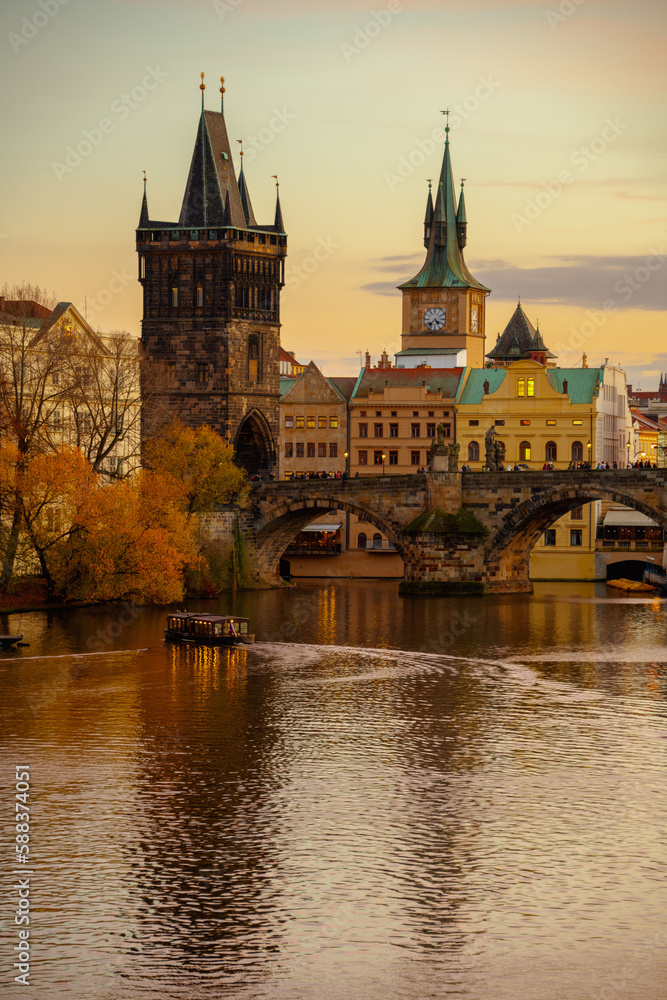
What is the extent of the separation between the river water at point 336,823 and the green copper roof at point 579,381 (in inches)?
1618

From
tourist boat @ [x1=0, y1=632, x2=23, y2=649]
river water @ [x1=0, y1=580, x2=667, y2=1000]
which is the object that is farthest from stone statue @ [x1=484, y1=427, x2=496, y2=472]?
tourist boat @ [x1=0, y1=632, x2=23, y2=649]

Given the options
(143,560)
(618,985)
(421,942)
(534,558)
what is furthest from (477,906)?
(534,558)

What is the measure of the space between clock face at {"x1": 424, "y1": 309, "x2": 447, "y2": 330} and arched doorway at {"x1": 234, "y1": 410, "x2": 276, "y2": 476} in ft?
91.5

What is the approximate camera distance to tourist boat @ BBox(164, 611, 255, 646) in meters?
56.4

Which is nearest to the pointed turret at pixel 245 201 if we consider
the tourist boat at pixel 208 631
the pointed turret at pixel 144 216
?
the pointed turret at pixel 144 216

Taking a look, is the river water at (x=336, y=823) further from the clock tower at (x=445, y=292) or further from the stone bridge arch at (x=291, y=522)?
the clock tower at (x=445, y=292)

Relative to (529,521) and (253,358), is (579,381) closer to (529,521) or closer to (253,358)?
(529,521)

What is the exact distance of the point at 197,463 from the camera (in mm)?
79438

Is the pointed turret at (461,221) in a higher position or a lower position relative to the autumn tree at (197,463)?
higher

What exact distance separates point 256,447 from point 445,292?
95.7 feet

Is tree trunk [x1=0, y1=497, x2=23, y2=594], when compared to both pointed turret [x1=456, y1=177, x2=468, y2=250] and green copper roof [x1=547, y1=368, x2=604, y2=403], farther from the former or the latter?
pointed turret [x1=456, y1=177, x2=468, y2=250]

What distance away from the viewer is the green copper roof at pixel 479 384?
96.6 meters

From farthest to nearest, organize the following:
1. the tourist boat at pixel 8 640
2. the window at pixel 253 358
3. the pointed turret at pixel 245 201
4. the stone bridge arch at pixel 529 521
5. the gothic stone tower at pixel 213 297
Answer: the pointed turret at pixel 245 201
the window at pixel 253 358
the gothic stone tower at pixel 213 297
the stone bridge arch at pixel 529 521
the tourist boat at pixel 8 640

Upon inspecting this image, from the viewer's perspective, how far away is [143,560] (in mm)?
65125
